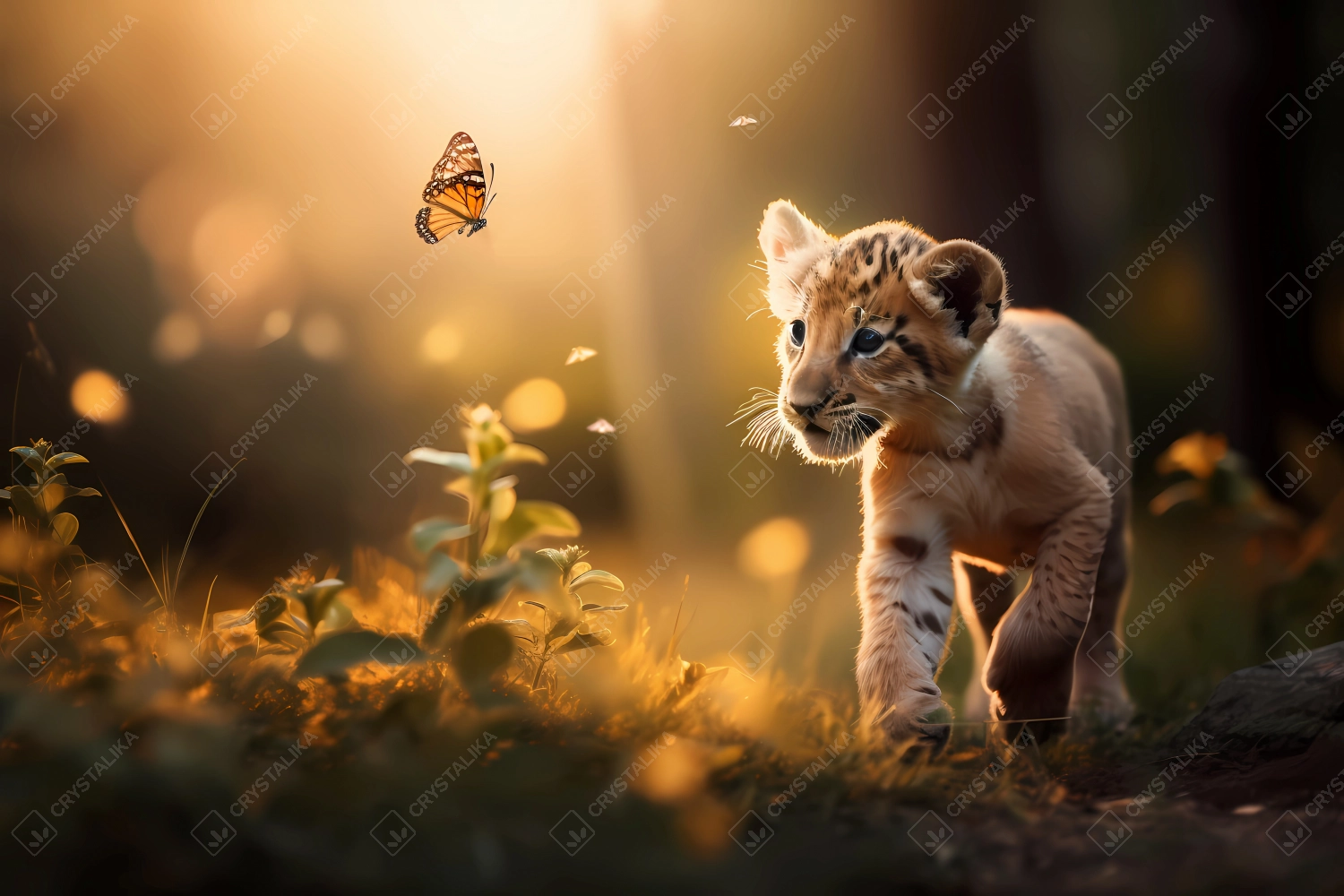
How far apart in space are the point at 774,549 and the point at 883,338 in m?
0.85

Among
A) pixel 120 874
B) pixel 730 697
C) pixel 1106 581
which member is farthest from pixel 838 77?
pixel 120 874

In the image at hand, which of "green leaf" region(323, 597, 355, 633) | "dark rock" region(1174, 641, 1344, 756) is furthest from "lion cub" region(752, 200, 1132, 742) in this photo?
"green leaf" region(323, 597, 355, 633)

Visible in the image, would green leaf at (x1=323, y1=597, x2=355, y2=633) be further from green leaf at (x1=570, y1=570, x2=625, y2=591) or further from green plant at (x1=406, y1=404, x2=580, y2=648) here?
green leaf at (x1=570, y1=570, x2=625, y2=591)

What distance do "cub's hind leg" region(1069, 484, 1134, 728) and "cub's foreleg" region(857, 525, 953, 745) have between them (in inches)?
35.5

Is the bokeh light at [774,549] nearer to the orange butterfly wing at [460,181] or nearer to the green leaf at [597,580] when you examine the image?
the green leaf at [597,580]

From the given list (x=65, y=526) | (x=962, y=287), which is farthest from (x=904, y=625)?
(x=65, y=526)

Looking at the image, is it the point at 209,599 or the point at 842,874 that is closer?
the point at 842,874

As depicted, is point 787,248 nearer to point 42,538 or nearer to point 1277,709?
point 1277,709

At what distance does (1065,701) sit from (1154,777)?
0.28 m

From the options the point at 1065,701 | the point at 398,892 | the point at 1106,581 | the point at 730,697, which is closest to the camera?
the point at 398,892

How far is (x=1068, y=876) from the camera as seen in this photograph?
3.58 ft

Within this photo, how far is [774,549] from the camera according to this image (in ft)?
7.98

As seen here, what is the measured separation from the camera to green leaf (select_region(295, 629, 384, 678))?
1180mm

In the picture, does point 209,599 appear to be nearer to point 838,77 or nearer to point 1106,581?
point 838,77
